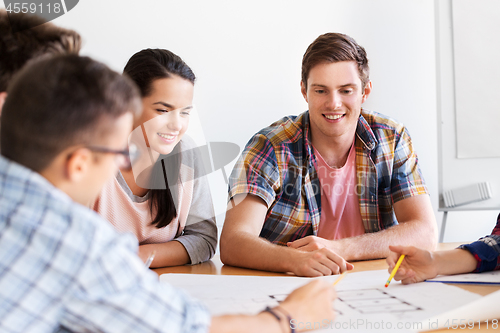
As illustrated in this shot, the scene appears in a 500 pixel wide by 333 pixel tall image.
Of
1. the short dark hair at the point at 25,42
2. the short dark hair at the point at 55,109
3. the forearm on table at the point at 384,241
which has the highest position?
the short dark hair at the point at 25,42

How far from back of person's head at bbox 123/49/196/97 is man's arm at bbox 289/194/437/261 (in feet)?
1.80

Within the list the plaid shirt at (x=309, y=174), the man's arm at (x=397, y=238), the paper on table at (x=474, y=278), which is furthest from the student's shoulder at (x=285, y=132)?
the paper on table at (x=474, y=278)

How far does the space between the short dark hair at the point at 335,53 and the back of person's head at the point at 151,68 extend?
47 cm

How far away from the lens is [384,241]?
114 cm

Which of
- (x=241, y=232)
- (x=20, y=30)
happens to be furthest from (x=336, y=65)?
(x=20, y=30)

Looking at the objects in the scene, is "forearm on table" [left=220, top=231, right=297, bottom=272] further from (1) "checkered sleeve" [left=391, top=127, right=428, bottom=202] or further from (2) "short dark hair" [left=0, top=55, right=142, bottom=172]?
(2) "short dark hair" [left=0, top=55, right=142, bottom=172]

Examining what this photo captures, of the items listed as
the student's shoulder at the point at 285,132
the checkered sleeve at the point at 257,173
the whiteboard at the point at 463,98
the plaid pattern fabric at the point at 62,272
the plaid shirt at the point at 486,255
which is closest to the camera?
the plaid pattern fabric at the point at 62,272

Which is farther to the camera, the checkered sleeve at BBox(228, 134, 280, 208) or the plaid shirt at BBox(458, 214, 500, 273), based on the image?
the checkered sleeve at BBox(228, 134, 280, 208)

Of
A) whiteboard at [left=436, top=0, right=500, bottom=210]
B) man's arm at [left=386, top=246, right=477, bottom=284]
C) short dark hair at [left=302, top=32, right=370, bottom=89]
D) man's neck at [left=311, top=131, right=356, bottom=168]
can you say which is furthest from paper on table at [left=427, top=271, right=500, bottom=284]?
whiteboard at [left=436, top=0, right=500, bottom=210]

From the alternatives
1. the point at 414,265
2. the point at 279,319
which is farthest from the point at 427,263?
the point at 279,319

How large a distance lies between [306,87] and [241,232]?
63 centimetres

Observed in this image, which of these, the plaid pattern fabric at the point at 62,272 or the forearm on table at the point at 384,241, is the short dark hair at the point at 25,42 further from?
the forearm on table at the point at 384,241

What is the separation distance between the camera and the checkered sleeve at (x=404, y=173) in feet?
4.39

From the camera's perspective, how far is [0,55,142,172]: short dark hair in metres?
0.44
